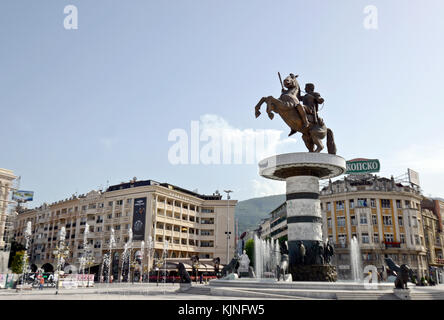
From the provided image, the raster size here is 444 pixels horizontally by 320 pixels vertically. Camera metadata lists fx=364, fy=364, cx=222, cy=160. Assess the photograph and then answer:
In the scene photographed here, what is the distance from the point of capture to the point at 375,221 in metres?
60.8

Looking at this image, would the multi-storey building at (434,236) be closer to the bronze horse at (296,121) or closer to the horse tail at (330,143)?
the horse tail at (330,143)

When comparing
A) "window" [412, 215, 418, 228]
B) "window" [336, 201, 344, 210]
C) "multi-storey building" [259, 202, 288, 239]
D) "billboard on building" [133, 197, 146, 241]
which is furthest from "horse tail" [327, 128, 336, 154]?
"multi-storey building" [259, 202, 288, 239]

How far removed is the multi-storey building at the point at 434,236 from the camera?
64188 millimetres

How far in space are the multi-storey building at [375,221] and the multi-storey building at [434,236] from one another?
10.7 ft

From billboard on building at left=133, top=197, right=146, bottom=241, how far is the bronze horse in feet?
149

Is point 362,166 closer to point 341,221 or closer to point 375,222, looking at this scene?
point 375,222

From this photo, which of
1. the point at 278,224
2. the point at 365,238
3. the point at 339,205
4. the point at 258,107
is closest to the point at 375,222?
the point at 365,238

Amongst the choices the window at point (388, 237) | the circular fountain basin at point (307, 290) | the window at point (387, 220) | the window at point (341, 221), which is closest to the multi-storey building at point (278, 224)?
the window at point (341, 221)

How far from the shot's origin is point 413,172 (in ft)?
227

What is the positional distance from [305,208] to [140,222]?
47.0 m

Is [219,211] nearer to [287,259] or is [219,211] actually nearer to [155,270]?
[155,270]

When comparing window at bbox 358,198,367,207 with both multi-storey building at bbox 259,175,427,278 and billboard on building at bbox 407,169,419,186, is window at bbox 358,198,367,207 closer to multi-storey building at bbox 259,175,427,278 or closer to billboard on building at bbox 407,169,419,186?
multi-storey building at bbox 259,175,427,278

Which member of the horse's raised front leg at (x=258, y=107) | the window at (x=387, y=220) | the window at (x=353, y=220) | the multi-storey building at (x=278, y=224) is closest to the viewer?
the horse's raised front leg at (x=258, y=107)
